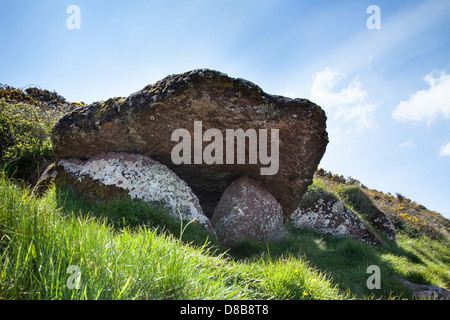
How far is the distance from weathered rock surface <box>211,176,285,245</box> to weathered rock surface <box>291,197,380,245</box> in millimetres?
3059

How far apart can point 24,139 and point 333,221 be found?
10212 millimetres

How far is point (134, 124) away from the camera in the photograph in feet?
20.9

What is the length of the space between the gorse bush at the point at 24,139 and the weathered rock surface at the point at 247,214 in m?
5.76

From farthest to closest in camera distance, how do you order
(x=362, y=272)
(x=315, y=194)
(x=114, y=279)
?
1. (x=315, y=194)
2. (x=362, y=272)
3. (x=114, y=279)

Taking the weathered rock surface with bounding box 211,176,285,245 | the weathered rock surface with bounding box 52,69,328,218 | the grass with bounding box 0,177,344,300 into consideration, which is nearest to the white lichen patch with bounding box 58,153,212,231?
the weathered rock surface with bounding box 52,69,328,218

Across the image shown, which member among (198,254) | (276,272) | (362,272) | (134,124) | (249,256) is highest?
(134,124)

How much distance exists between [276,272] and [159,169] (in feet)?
12.2

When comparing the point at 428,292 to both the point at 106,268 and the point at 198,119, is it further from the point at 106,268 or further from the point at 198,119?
the point at 106,268

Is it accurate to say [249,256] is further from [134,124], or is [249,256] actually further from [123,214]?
[134,124]

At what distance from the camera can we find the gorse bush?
8.83 m

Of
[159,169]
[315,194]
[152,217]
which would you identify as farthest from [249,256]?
[315,194]

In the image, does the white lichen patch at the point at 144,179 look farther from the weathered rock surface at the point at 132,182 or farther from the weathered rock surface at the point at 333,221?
the weathered rock surface at the point at 333,221

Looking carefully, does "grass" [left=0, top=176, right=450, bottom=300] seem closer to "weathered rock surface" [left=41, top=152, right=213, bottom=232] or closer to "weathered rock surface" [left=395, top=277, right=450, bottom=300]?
"weathered rock surface" [left=41, top=152, right=213, bottom=232]
